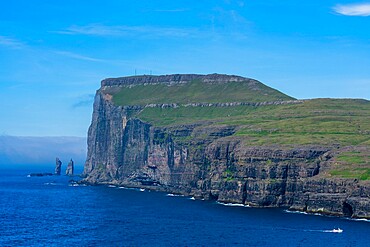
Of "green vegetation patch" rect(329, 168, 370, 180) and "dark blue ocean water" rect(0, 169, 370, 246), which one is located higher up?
"green vegetation patch" rect(329, 168, 370, 180)

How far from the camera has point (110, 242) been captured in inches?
5827

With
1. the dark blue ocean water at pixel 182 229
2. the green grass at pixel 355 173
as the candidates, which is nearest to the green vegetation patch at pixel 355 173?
the green grass at pixel 355 173

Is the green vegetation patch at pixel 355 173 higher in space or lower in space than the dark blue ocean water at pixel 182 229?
higher

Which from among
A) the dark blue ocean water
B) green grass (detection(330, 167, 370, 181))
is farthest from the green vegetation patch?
the dark blue ocean water

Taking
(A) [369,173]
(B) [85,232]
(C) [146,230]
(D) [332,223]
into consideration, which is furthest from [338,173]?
(B) [85,232]

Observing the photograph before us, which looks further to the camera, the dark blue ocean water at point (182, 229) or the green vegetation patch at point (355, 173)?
the green vegetation patch at point (355, 173)

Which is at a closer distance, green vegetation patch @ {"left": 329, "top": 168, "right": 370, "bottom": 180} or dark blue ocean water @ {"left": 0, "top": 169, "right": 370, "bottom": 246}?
dark blue ocean water @ {"left": 0, "top": 169, "right": 370, "bottom": 246}

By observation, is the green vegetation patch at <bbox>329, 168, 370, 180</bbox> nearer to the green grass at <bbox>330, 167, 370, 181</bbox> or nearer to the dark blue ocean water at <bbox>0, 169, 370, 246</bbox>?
the green grass at <bbox>330, 167, 370, 181</bbox>

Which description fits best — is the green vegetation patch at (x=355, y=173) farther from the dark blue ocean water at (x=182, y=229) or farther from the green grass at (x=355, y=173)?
the dark blue ocean water at (x=182, y=229)

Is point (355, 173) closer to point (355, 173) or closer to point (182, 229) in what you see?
point (355, 173)

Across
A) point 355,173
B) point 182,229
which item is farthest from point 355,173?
point 182,229

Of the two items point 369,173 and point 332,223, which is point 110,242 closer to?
point 332,223

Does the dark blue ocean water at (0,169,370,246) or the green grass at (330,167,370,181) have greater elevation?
the green grass at (330,167,370,181)

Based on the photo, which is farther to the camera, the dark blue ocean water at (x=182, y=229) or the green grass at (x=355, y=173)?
the green grass at (x=355, y=173)
